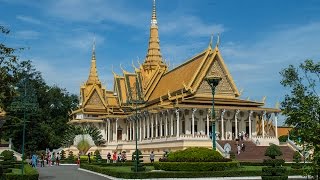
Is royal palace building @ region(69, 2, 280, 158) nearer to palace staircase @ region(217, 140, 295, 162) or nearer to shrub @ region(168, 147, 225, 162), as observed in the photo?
palace staircase @ region(217, 140, 295, 162)

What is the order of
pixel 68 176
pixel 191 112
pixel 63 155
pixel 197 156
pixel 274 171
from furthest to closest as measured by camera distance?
pixel 63 155 → pixel 191 112 → pixel 68 176 → pixel 197 156 → pixel 274 171

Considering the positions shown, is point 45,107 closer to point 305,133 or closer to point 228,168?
point 228,168

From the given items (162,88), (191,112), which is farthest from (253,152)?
(162,88)

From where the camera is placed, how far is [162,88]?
56.0 metres

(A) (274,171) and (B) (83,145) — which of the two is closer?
(A) (274,171)

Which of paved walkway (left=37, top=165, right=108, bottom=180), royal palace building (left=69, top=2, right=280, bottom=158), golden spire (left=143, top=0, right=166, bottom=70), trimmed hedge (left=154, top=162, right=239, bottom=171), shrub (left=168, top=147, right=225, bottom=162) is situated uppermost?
golden spire (left=143, top=0, right=166, bottom=70)

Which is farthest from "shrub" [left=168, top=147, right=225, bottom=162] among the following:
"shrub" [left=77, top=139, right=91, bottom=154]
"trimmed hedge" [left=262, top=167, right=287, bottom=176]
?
"shrub" [left=77, top=139, right=91, bottom=154]

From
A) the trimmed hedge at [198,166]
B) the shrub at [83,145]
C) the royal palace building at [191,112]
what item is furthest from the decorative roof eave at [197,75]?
the trimmed hedge at [198,166]

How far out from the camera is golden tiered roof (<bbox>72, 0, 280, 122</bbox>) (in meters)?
47.0

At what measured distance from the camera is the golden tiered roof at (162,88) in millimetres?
47000

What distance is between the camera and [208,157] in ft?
86.1

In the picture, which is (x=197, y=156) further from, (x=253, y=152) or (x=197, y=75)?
(x=197, y=75)

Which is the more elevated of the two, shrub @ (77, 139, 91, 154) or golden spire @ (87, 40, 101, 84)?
golden spire @ (87, 40, 101, 84)

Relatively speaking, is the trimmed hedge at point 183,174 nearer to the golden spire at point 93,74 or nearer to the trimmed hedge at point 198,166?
the trimmed hedge at point 198,166
